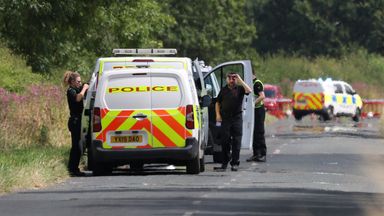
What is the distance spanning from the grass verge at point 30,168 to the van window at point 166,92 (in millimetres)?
1910

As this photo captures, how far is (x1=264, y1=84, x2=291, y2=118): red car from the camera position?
195 ft

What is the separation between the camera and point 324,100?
185ft

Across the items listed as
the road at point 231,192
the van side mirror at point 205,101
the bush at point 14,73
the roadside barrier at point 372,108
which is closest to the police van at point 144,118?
the road at point 231,192

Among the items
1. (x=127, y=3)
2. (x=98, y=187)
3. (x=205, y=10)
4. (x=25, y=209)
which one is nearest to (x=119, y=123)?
(x=98, y=187)

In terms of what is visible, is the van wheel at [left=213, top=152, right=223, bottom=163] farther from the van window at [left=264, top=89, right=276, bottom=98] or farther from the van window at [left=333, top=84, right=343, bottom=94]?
the van window at [left=264, top=89, right=276, bottom=98]

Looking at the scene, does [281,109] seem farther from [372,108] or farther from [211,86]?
[211,86]

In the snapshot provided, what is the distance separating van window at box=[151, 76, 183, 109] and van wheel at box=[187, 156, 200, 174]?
3.18 ft

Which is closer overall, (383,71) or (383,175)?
(383,175)

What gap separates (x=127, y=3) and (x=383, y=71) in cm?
5342

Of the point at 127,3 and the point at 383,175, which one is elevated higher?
the point at 127,3

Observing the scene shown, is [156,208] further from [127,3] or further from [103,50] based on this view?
[103,50]

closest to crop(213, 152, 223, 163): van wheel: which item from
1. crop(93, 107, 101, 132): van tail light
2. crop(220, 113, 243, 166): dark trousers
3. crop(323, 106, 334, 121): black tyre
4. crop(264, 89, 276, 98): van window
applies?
crop(220, 113, 243, 166): dark trousers

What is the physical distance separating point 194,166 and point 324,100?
3437 centimetres

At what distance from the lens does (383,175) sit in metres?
22.8
